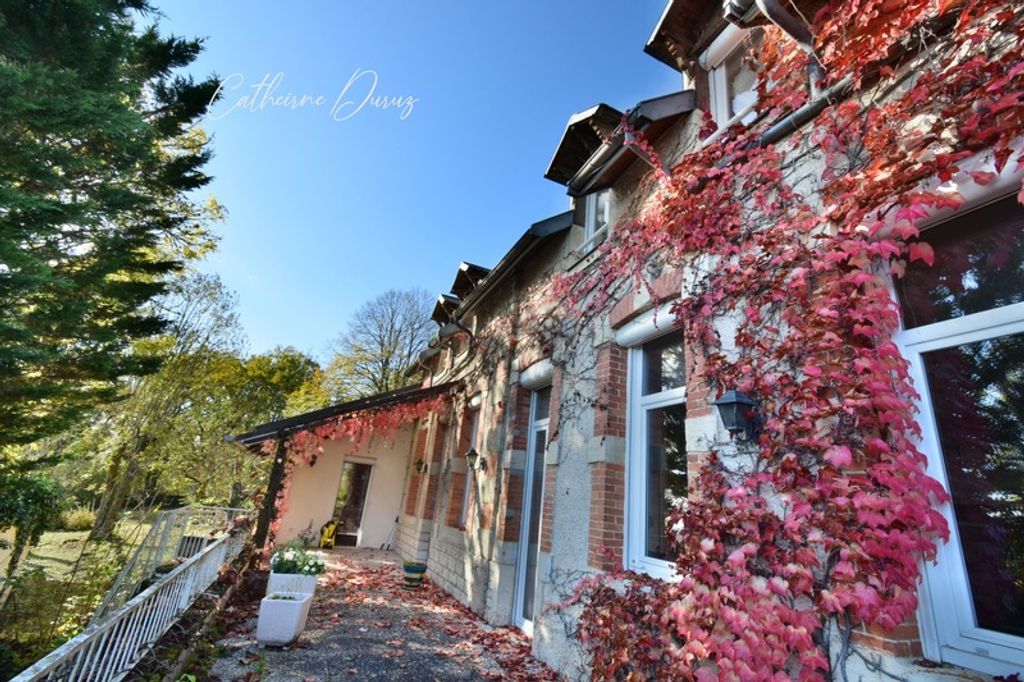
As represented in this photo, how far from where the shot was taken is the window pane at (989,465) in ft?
6.47

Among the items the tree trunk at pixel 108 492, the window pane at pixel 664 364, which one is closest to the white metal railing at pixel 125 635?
the window pane at pixel 664 364


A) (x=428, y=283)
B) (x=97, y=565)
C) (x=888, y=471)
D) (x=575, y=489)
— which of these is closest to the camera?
(x=888, y=471)

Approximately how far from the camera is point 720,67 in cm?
465

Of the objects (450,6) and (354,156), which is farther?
(354,156)

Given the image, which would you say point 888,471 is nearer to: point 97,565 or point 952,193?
point 952,193

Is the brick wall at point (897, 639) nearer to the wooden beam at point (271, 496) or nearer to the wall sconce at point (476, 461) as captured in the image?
the wall sconce at point (476, 461)

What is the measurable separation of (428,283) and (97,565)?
61.9ft

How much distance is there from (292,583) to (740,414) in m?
5.57

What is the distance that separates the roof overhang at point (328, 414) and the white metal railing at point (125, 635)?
81.3 inches

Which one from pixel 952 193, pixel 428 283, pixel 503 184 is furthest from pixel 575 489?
pixel 428 283

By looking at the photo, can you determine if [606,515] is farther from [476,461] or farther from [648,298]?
[476,461]

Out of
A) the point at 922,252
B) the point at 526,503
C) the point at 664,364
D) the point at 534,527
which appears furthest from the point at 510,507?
the point at 922,252

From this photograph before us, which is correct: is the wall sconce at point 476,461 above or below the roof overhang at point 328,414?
below

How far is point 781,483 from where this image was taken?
8.48ft
